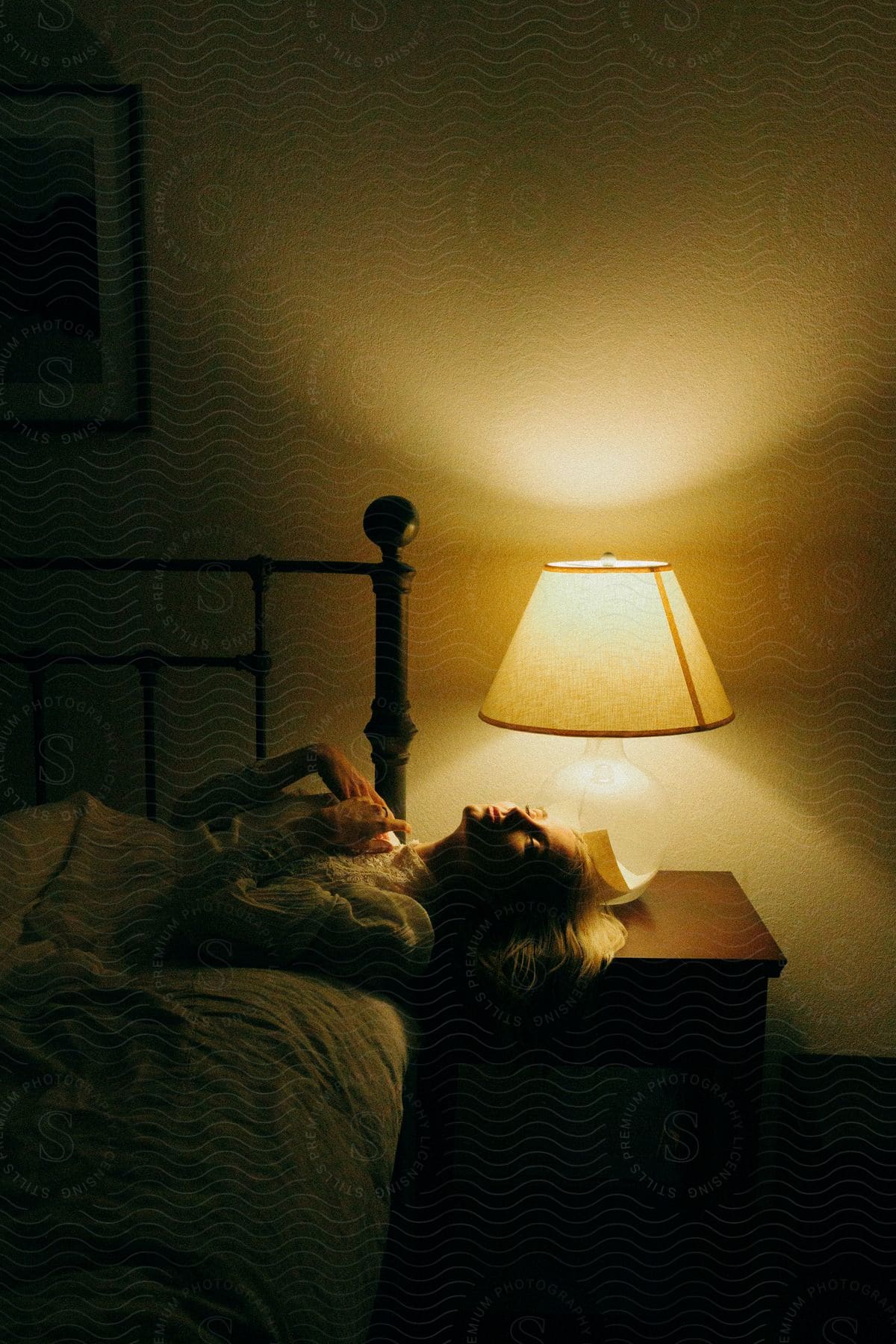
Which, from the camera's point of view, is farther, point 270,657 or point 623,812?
point 270,657

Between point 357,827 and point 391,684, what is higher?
point 391,684

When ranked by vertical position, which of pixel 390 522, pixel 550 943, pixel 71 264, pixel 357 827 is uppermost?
pixel 71 264

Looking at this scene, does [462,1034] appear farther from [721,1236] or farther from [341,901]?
[721,1236]

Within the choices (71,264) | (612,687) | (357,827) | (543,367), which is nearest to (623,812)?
(612,687)

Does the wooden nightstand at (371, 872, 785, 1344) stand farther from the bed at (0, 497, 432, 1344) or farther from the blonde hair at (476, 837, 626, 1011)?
the bed at (0, 497, 432, 1344)

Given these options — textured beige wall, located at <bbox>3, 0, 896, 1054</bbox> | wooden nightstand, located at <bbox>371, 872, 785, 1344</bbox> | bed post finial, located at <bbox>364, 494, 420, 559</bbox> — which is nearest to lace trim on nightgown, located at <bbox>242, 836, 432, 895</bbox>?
wooden nightstand, located at <bbox>371, 872, 785, 1344</bbox>

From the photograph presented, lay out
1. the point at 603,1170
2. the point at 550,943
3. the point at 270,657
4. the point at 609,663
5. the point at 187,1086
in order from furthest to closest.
→ the point at 270,657 → the point at 603,1170 → the point at 609,663 → the point at 550,943 → the point at 187,1086

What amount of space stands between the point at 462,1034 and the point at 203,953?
0.34m

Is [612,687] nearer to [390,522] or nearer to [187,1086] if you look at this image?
[390,522]

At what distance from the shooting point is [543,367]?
153 centimetres

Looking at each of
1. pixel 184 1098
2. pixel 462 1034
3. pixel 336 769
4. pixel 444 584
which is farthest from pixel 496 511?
pixel 184 1098

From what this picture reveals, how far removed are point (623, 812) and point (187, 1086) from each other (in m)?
0.72

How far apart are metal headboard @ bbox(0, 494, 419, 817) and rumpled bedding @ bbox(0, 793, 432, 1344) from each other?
1.01 ft

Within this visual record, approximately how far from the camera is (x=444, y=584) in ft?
5.25
